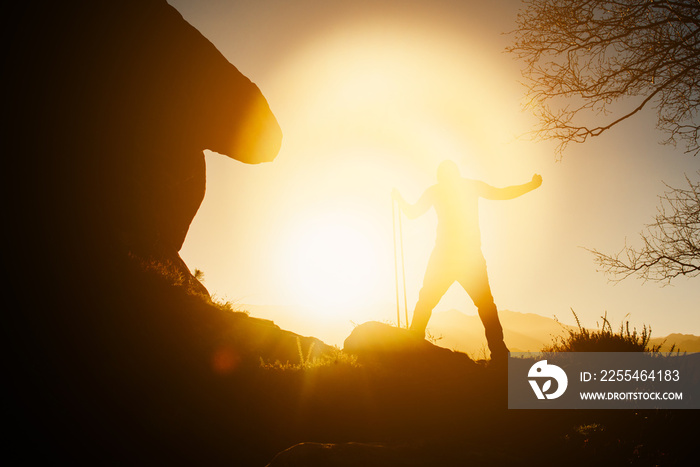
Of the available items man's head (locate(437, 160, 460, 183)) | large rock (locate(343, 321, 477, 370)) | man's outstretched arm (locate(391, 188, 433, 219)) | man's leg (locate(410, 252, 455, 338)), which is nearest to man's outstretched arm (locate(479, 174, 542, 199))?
man's head (locate(437, 160, 460, 183))

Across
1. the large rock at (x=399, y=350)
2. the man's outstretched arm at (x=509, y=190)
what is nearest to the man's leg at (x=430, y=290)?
the large rock at (x=399, y=350)

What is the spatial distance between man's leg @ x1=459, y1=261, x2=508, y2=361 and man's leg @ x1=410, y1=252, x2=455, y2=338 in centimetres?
34

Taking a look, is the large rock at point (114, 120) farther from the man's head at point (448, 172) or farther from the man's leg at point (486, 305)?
the man's leg at point (486, 305)

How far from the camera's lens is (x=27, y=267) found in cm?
438

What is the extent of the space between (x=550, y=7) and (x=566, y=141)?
155 cm

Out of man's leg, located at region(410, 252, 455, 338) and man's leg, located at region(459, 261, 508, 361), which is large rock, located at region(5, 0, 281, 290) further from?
man's leg, located at region(459, 261, 508, 361)

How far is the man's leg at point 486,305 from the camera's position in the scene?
6.19m

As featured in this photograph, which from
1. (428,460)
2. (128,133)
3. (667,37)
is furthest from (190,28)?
(428,460)

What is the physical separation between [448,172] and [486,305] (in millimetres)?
2651

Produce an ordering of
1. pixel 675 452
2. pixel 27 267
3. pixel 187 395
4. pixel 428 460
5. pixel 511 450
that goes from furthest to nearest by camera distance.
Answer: pixel 27 267 < pixel 187 395 < pixel 675 452 < pixel 511 450 < pixel 428 460

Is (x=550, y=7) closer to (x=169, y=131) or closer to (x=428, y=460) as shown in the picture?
(x=428, y=460)

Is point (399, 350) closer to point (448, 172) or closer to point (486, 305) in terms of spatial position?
point (486, 305)

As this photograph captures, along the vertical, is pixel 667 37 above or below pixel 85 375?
above

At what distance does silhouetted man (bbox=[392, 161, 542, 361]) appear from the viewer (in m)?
6.32
